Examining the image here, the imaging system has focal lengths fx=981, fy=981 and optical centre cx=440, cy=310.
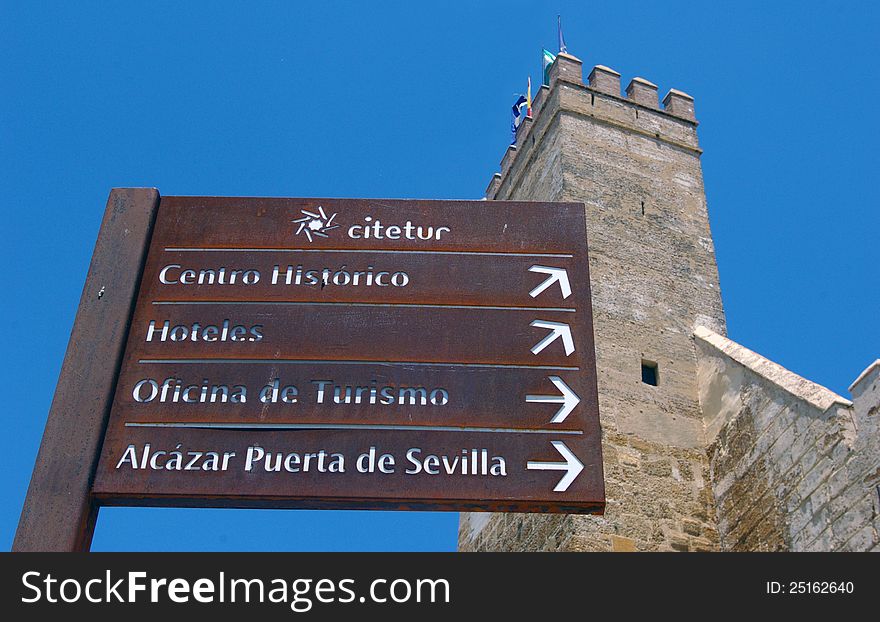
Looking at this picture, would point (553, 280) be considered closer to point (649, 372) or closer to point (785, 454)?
point (785, 454)

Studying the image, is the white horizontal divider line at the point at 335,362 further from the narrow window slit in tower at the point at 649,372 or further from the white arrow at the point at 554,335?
Result: the narrow window slit in tower at the point at 649,372

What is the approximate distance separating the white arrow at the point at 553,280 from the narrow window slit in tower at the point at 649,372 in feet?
19.7

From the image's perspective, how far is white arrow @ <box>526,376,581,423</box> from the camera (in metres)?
4.52

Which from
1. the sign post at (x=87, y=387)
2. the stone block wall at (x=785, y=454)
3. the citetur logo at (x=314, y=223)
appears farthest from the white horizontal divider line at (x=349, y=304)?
the stone block wall at (x=785, y=454)

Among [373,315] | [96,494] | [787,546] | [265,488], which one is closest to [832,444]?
[787,546]

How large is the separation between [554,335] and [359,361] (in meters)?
0.96

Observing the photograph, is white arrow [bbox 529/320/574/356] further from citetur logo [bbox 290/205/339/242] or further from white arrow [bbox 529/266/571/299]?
citetur logo [bbox 290/205/339/242]

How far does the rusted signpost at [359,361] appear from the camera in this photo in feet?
14.3

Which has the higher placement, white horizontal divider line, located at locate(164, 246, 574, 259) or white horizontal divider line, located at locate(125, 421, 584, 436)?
white horizontal divider line, located at locate(164, 246, 574, 259)

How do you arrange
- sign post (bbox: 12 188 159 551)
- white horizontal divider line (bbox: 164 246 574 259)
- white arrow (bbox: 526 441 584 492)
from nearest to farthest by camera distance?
sign post (bbox: 12 188 159 551)
white arrow (bbox: 526 441 584 492)
white horizontal divider line (bbox: 164 246 574 259)

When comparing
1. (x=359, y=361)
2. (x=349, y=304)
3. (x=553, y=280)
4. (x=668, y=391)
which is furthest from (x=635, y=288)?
(x=359, y=361)

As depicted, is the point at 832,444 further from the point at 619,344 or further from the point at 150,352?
the point at 150,352

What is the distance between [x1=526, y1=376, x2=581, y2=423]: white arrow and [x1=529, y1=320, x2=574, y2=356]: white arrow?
20cm

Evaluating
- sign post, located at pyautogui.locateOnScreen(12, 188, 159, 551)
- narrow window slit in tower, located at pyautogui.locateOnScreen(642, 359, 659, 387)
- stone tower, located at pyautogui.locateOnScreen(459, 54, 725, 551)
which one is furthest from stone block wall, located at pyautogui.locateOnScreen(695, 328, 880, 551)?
sign post, located at pyautogui.locateOnScreen(12, 188, 159, 551)
